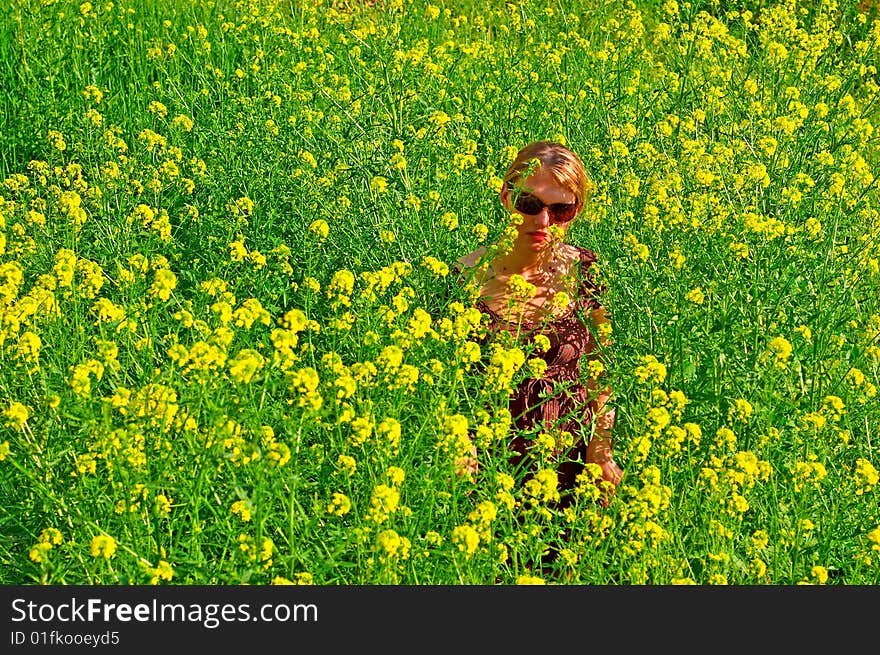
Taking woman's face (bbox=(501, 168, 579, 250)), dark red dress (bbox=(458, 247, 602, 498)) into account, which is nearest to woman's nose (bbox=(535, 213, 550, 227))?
woman's face (bbox=(501, 168, 579, 250))

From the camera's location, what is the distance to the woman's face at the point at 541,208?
11.1 ft

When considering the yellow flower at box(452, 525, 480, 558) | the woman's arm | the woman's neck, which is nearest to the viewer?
the yellow flower at box(452, 525, 480, 558)

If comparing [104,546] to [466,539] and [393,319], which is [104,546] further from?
[393,319]

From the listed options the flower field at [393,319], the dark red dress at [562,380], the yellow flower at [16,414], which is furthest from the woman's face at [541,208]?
the yellow flower at [16,414]

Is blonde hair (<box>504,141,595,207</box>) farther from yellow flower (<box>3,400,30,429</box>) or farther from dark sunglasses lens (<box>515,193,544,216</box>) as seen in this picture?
yellow flower (<box>3,400,30,429</box>)

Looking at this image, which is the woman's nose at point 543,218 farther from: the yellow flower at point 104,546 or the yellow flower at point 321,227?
the yellow flower at point 104,546

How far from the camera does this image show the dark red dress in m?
3.42

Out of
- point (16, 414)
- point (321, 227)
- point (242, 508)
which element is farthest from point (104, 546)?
point (321, 227)

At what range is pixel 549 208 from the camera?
341 centimetres

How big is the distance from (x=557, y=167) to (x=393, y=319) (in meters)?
0.74

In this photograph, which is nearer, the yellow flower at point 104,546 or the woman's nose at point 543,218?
the yellow flower at point 104,546

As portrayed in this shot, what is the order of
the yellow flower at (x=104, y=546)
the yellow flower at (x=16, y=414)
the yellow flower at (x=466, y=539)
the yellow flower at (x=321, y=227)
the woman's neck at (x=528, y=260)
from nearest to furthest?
1. the yellow flower at (x=104, y=546)
2. the yellow flower at (x=466, y=539)
3. the yellow flower at (x=16, y=414)
4. the woman's neck at (x=528, y=260)
5. the yellow flower at (x=321, y=227)

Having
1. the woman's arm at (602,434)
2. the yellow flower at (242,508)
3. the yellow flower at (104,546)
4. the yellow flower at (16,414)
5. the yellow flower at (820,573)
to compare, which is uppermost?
the woman's arm at (602,434)

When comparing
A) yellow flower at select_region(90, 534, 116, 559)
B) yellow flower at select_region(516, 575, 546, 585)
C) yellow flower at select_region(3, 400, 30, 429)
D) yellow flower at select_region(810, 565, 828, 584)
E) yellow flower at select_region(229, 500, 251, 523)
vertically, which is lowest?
yellow flower at select_region(516, 575, 546, 585)
